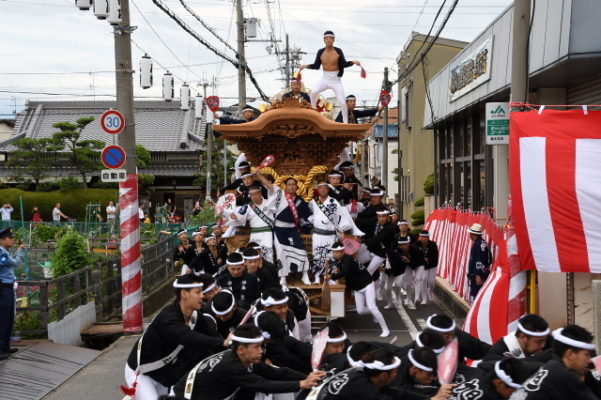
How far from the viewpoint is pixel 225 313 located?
7156 millimetres

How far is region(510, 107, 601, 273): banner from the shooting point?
840cm

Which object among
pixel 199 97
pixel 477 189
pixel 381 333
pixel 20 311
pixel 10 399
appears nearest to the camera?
pixel 10 399

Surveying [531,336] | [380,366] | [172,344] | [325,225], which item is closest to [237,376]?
[380,366]

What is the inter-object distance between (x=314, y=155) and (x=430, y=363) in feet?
28.4

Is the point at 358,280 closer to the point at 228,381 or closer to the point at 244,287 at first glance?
the point at 244,287

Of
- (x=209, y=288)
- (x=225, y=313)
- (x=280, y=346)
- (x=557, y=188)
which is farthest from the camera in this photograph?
(x=557, y=188)

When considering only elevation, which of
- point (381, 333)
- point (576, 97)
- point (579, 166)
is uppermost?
point (576, 97)

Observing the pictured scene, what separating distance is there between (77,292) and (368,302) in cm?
449

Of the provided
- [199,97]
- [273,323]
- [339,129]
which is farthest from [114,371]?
[199,97]

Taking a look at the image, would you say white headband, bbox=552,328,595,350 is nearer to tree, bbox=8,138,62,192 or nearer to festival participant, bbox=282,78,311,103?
festival participant, bbox=282,78,311,103

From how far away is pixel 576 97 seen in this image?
41.3ft

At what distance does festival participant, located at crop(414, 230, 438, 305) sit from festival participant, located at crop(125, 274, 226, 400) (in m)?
8.29

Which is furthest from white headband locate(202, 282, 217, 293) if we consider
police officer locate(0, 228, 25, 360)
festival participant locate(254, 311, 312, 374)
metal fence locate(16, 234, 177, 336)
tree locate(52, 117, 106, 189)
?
tree locate(52, 117, 106, 189)

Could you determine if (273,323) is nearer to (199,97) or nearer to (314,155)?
(314,155)
